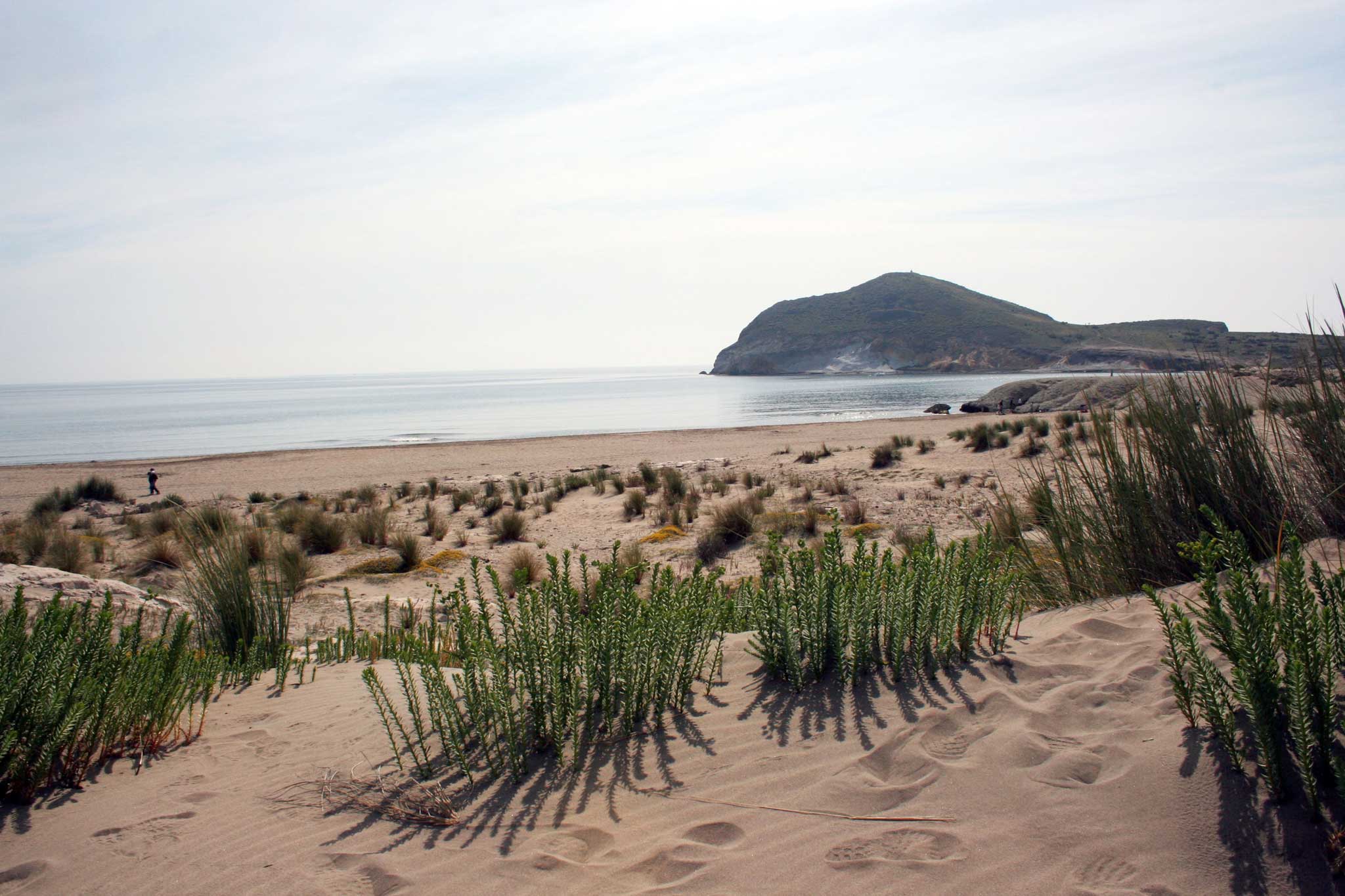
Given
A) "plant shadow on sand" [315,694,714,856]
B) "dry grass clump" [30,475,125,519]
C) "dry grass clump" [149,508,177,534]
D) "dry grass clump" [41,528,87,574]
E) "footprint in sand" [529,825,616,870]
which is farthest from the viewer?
"dry grass clump" [30,475,125,519]

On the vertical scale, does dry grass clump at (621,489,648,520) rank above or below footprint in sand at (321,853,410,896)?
below

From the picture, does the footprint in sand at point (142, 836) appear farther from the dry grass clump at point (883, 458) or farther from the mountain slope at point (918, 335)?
the mountain slope at point (918, 335)

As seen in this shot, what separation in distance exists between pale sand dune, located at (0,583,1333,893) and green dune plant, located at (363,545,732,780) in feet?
0.44

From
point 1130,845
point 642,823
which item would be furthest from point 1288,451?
point 642,823

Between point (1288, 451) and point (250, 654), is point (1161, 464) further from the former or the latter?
point (250, 654)

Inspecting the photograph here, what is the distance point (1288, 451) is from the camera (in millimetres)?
4832

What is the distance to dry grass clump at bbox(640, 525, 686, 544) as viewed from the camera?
34.7ft

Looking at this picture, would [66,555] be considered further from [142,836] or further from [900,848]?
[900,848]

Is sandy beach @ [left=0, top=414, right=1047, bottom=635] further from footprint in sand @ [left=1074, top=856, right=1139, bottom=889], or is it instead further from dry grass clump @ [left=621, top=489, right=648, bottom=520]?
footprint in sand @ [left=1074, top=856, right=1139, bottom=889]

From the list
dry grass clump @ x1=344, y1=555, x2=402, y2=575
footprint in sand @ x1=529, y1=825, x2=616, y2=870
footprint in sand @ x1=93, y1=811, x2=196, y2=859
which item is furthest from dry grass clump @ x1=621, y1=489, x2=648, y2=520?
footprint in sand @ x1=529, y1=825, x2=616, y2=870

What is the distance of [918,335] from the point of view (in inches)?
4771

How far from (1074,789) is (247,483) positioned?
22116mm

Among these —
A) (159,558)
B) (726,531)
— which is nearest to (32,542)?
(159,558)

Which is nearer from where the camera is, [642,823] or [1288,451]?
[642,823]
